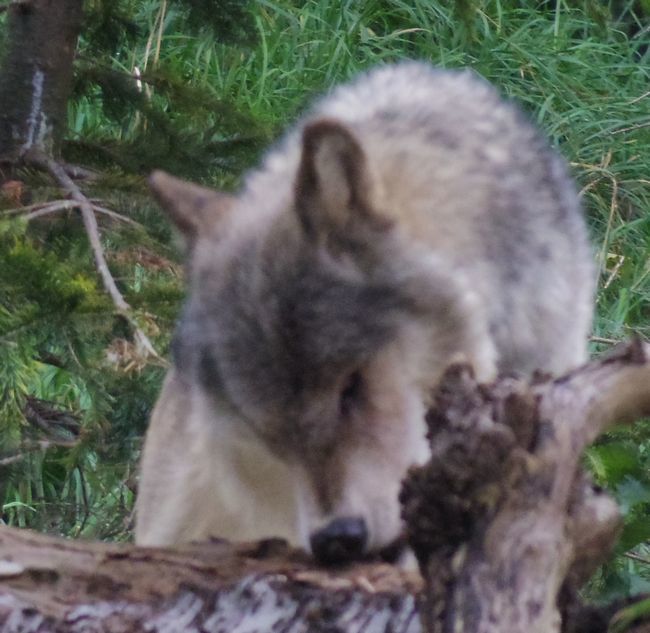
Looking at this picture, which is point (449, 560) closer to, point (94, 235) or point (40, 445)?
point (94, 235)

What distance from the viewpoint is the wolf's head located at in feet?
6.39

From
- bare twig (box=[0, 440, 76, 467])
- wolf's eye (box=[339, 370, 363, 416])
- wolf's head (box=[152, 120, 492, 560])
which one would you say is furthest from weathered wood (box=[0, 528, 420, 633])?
bare twig (box=[0, 440, 76, 467])

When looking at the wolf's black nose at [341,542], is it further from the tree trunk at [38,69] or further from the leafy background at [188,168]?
the tree trunk at [38,69]

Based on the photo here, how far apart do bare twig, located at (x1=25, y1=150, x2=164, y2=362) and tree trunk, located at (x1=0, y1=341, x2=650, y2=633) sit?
A: 0.46 metres

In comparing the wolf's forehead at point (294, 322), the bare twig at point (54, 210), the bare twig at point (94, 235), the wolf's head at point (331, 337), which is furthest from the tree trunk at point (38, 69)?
the wolf's forehead at point (294, 322)

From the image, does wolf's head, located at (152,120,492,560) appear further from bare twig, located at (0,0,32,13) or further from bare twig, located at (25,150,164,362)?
bare twig, located at (0,0,32,13)

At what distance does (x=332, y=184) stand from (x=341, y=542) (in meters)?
0.60

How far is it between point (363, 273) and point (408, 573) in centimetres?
54

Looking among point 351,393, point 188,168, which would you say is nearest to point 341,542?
point 351,393

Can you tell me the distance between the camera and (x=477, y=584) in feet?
4.50

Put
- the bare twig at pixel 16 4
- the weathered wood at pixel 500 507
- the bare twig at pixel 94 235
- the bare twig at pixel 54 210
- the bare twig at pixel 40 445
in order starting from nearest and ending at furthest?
1. the weathered wood at pixel 500 507
2. the bare twig at pixel 94 235
3. the bare twig at pixel 54 210
4. the bare twig at pixel 40 445
5. the bare twig at pixel 16 4

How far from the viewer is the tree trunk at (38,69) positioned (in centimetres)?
304

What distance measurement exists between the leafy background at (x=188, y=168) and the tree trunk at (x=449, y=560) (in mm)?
483

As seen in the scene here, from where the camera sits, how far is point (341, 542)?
1.90 metres
